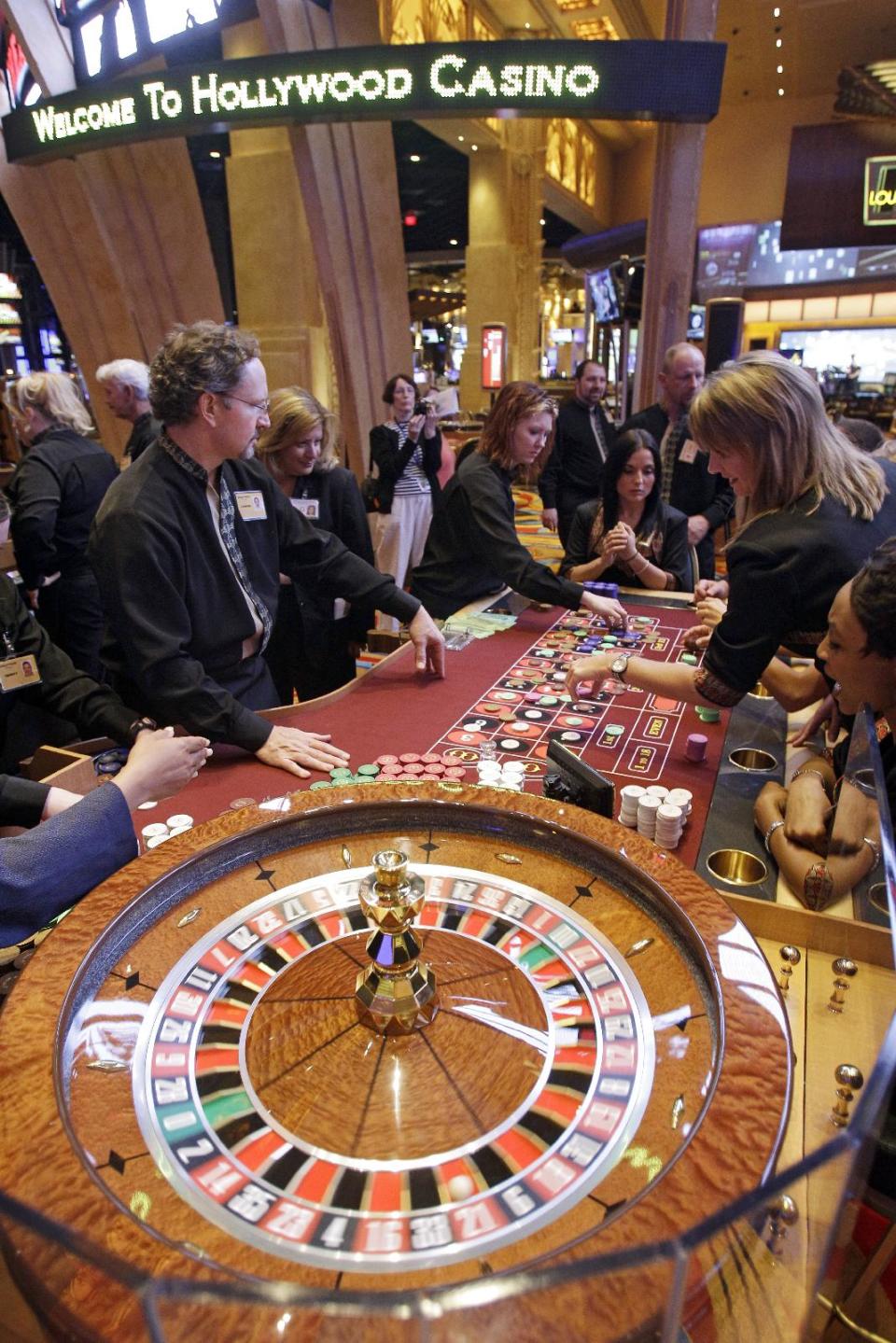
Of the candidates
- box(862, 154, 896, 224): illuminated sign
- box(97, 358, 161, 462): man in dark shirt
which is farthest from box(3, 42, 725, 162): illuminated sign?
box(862, 154, 896, 224): illuminated sign

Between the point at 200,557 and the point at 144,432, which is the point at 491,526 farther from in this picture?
the point at 144,432

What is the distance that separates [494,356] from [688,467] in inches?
312

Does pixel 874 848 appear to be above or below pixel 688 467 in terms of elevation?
below

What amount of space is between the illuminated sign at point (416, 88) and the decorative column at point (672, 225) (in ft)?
1.05

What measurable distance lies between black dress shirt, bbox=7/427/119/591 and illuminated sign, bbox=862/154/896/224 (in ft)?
25.4

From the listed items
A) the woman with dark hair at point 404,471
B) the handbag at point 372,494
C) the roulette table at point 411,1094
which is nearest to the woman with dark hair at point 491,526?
the roulette table at point 411,1094

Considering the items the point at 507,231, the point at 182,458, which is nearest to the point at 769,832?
the point at 182,458

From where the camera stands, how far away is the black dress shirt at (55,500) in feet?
12.0

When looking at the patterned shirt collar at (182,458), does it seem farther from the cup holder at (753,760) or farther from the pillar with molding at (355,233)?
the pillar with molding at (355,233)

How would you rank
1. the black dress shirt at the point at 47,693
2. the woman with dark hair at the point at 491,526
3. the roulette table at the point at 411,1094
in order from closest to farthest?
the roulette table at the point at 411,1094
the black dress shirt at the point at 47,693
the woman with dark hair at the point at 491,526

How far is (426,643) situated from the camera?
223cm

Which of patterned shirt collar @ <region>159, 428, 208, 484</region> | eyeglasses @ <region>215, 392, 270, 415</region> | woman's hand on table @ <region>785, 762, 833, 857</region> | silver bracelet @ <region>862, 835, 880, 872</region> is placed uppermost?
eyeglasses @ <region>215, 392, 270, 415</region>

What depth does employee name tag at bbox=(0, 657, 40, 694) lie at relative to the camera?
6.72 feet

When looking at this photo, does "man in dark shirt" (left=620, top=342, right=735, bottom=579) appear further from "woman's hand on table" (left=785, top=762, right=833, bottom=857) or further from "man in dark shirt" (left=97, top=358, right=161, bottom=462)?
"woman's hand on table" (left=785, top=762, right=833, bottom=857)
